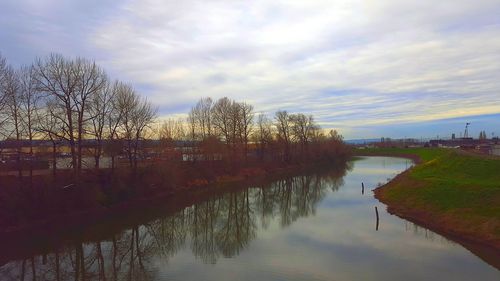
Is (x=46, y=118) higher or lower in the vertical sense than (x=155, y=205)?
higher

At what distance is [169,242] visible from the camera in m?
26.3

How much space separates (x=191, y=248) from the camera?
24.4 m

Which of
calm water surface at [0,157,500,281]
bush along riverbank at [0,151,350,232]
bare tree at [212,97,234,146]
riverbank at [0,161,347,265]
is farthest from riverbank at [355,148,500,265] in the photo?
bare tree at [212,97,234,146]

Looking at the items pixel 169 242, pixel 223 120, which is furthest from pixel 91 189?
pixel 223 120

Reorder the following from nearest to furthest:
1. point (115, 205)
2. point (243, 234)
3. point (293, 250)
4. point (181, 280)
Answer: point (181, 280)
point (293, 250)
point (243, 234)
point (115, 205)

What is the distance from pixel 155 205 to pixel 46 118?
12.1 meters

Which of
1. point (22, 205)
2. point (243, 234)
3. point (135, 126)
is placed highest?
point (135, 126)

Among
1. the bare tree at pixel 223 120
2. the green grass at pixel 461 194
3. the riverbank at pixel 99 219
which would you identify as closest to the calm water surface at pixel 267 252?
the riverbank at pixel 99 219

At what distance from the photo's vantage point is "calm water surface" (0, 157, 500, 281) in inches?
742

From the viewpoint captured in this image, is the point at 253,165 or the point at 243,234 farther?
the point at 253,165

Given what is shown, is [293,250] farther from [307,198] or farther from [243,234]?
[307,198]

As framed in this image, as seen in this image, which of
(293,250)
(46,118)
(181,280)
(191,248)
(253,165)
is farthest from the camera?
(253,165)

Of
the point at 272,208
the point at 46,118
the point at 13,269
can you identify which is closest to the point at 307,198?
the point at 272,208

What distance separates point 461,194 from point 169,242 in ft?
64.3
